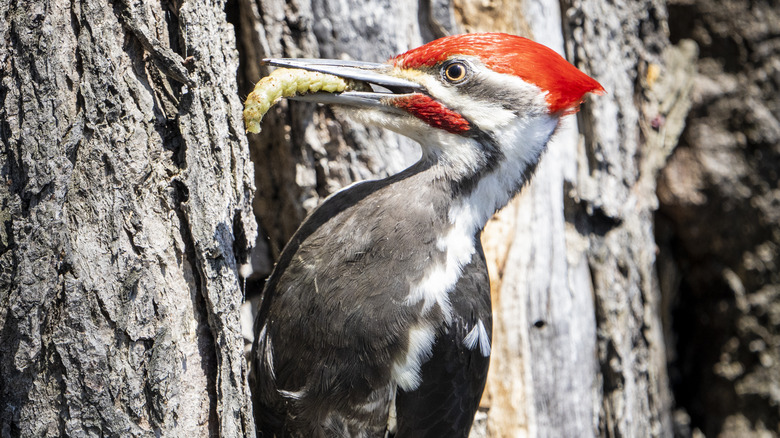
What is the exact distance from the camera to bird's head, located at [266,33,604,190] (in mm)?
→ 1922

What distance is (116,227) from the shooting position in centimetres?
162

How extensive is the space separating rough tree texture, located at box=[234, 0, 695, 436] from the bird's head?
1.15 feet

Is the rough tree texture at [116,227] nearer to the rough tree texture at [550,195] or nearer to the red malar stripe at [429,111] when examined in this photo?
the red malar stripe at [429,111]

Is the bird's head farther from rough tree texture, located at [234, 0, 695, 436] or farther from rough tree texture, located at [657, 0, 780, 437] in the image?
rough tree texture, located at [657, 0, 780, 437]

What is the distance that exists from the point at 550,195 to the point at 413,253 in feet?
2.90

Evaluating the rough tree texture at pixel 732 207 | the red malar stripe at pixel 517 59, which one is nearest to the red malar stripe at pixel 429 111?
the red malar stripe at pixel 517 59

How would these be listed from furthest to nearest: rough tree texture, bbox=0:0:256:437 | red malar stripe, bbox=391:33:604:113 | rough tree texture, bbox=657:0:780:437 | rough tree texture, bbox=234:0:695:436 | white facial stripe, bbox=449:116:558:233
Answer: rough tree texture, bbox=657:0:780:437
rough tree texture, bbox=234:0:695:436
white facial stripe, bbox=449:116:558:233
red malar stripe, bbox=391:33:604:113
rough tree texture, bbox=0:0:256:437

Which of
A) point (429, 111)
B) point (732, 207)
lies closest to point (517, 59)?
point (429, 111)

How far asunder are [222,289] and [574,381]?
4.91 ft

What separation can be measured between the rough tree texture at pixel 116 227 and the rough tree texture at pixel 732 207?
2.54 metres

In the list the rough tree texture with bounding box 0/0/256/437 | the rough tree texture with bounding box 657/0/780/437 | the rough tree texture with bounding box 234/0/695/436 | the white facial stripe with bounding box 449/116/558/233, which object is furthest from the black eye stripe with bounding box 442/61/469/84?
the rough tree texture with bounding box 657/0/780/437

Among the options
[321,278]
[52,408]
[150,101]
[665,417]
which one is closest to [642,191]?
[665,417]

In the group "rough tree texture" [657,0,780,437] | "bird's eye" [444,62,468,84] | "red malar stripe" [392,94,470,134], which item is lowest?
"rough tree texture" [657,0,780,437]

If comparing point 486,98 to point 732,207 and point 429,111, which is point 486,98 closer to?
point 429,111
